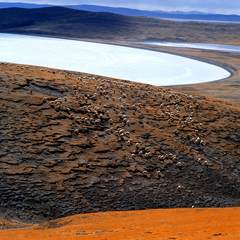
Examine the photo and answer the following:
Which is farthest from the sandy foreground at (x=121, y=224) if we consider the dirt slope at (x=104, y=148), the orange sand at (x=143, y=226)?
the dirt slope at (x=104, y=148)

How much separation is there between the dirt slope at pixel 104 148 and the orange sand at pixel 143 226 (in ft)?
4.99

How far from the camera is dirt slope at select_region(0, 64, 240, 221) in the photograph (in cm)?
2003

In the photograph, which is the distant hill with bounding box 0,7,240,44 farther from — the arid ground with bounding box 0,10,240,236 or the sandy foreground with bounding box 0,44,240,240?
the sandy foreground with bounding box 0,44,240,240

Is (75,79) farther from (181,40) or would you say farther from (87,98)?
(181,40)

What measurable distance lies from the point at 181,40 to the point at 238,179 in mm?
142663

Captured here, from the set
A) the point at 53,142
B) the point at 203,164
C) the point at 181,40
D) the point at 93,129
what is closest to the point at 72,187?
the point at 53,142

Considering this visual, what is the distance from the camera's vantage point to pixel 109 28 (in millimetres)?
178125

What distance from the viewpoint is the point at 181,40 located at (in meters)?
164

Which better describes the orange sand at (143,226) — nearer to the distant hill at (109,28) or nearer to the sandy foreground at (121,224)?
the sandy foreground at (121,224)

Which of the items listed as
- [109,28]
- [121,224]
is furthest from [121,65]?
[109,28]

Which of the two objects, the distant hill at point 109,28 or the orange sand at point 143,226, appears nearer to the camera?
the orange sand at point 143,226

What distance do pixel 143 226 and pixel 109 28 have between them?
16583 cm

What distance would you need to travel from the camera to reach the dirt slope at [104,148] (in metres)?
20.0

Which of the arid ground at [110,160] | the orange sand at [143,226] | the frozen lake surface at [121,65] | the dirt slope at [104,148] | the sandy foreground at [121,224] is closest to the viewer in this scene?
the orange sand at [143,226]
